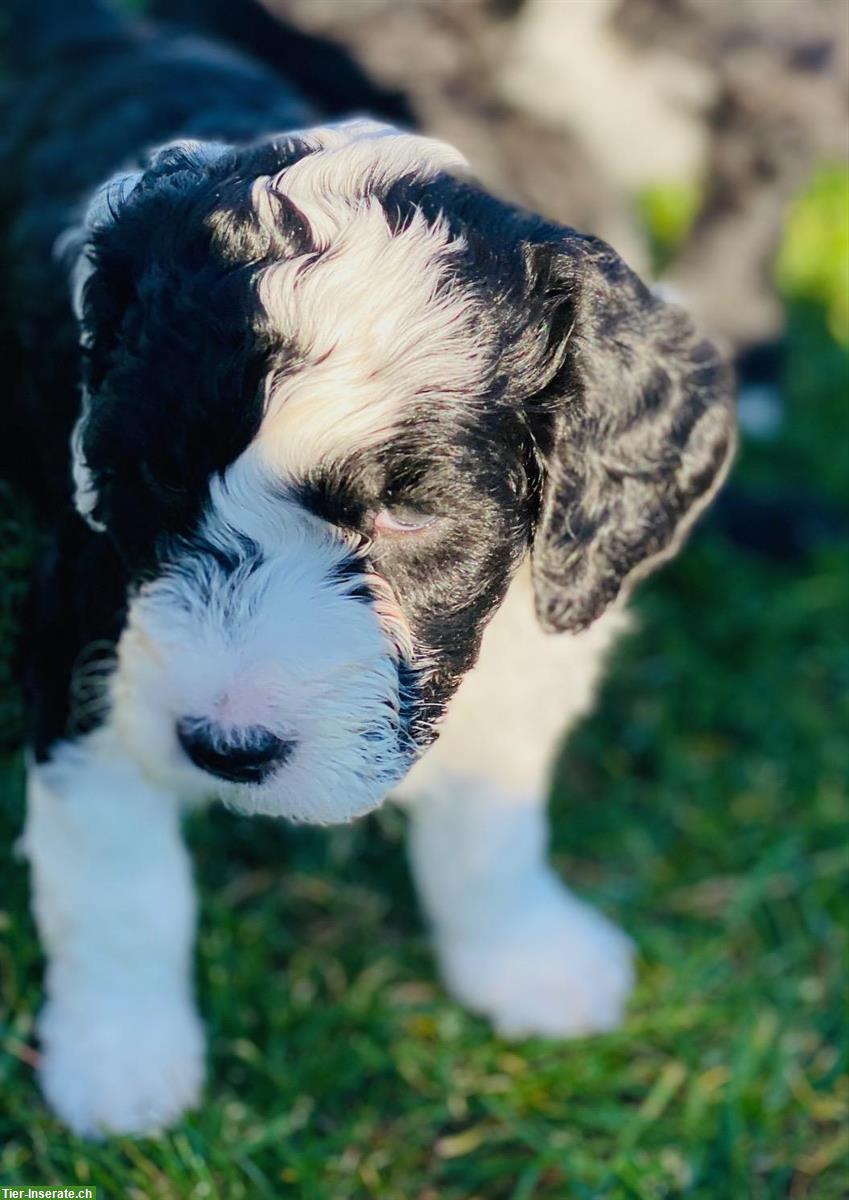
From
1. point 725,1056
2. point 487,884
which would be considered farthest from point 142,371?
point 725,1056

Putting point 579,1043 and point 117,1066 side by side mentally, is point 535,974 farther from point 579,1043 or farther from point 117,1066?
point 117,1066

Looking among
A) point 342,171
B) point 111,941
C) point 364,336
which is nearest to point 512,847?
point 111,941

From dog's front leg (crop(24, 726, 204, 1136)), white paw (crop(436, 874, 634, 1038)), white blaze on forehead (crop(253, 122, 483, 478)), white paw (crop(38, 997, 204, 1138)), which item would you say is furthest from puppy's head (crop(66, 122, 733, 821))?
white paw (crop(436, 874, 634, 1038))

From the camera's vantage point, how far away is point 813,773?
441 centimetres

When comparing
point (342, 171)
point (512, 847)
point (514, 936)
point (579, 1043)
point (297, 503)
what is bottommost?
point (579, 1043)

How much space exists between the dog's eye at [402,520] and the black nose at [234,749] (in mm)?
406

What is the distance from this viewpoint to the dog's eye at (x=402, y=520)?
236 centimetres

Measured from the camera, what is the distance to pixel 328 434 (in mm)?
2258

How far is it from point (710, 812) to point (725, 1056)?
0.85m

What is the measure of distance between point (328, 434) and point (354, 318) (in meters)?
0.22

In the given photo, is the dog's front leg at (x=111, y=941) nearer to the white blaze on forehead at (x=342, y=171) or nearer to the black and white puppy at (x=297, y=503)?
the black and white puppy at (x=297, y=503)

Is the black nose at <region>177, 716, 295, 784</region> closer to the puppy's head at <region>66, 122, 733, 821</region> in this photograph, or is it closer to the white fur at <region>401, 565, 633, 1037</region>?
the puppy's head at <region>66, 122, 733, 821</region>

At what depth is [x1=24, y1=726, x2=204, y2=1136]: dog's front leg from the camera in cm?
A: 292

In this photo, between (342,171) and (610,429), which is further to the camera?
(610,429)
